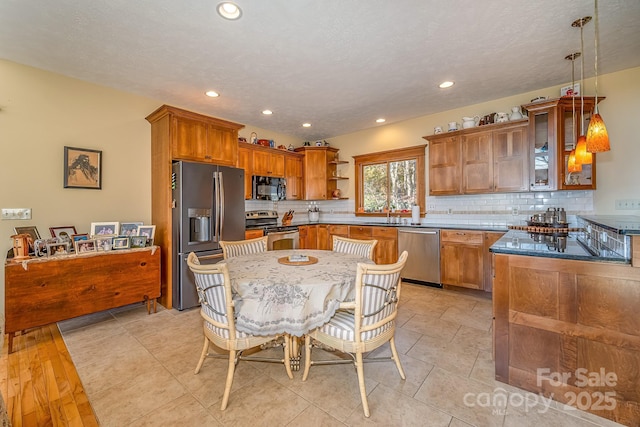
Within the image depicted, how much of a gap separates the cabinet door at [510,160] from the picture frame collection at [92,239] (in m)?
4.56

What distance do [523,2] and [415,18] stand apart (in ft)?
2.49

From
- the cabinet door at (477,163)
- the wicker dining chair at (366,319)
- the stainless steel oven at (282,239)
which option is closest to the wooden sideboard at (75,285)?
the stainless steel oven at (282,239)

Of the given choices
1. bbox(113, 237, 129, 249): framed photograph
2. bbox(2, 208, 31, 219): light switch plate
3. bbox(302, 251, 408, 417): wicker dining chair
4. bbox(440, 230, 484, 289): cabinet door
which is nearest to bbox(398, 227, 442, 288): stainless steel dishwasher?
bbox(440, 230, 484, 289): cabinet door

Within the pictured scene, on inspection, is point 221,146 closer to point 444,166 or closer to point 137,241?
point 137,241

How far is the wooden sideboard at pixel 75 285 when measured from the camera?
2311 millimetres

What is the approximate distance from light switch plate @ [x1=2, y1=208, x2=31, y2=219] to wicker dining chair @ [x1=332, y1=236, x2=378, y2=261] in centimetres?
319

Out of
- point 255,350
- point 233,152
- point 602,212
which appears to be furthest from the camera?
point 233,152

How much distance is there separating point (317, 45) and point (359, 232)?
310 centimetres

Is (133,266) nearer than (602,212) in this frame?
Yes

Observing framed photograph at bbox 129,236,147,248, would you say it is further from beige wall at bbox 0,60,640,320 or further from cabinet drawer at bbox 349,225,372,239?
cabinet drawer at bbox 349,225,372,239

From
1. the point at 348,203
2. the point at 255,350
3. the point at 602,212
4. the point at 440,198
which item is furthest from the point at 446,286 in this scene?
the point at 255,350

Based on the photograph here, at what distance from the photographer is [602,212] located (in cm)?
325

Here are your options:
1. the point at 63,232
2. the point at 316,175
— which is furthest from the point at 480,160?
the point at 63,232

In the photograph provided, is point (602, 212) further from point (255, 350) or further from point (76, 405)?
point (76, 405)
